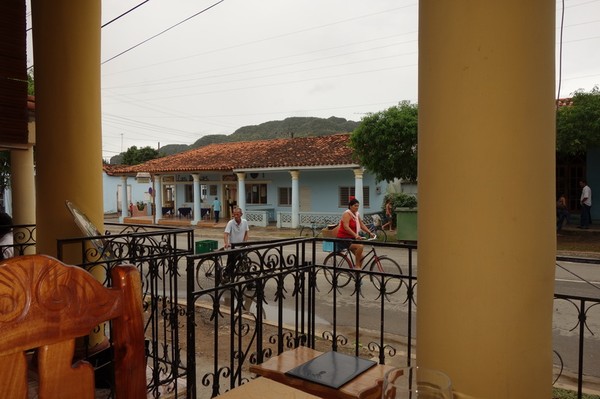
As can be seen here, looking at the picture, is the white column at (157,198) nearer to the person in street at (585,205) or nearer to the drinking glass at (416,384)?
the person in street at (585,205)

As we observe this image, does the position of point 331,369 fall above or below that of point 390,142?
below

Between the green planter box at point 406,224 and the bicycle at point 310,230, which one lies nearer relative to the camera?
the green planter box at point 406,224

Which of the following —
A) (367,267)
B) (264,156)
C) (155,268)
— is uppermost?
(264,156)

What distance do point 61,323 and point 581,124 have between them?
16713 mm

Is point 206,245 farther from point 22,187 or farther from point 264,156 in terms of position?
point 264,156

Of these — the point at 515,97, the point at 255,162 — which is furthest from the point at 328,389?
the point at 255,162

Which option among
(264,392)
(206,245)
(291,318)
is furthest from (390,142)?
(264,392)

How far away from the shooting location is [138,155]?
48.9 metres

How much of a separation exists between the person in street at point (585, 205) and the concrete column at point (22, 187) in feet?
56.1

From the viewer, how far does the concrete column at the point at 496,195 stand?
162 centimetres

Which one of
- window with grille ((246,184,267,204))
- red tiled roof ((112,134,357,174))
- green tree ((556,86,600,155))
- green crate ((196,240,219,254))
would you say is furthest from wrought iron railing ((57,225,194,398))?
window with grille ((246,184,267,204))

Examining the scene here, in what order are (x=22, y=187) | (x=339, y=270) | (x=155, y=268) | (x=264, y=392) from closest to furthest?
(x=264, y=392)
(x=339, y=270)
(x=155, y=268)
(x=22, y=187)

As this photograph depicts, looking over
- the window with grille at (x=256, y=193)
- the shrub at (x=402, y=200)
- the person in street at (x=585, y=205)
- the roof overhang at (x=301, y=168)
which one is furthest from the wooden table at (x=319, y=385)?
the window with grille at (x=256, y=193)

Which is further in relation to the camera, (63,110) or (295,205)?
(295,205)
